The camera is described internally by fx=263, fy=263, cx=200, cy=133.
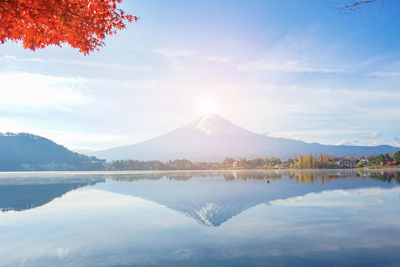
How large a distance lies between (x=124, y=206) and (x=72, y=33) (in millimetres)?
11373

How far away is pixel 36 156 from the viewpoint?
14800 cm

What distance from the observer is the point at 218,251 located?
7.34 meters

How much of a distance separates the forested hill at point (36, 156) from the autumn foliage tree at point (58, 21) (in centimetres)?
15161

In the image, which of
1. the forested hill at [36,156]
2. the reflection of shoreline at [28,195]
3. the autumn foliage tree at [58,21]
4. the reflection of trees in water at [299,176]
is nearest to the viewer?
the autumn foliage tree at [58,21]

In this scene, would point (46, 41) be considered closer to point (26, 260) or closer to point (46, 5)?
point (46, 5)

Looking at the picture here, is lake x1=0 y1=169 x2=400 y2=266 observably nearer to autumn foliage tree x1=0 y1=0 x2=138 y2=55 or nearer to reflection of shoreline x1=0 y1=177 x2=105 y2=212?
reflection of shoreline x1=0 y1=177 x2=105 y2=212

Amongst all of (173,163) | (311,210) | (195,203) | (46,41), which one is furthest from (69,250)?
(173,163)

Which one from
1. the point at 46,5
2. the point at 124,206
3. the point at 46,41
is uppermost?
the point at 46,5

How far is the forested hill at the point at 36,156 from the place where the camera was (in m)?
140

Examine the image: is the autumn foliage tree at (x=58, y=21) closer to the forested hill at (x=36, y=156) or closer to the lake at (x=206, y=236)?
the lake at (x=206, y=236)

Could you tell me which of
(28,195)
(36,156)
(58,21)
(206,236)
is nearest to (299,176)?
(28,195)

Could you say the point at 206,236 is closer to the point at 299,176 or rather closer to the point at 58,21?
the point at 58,21

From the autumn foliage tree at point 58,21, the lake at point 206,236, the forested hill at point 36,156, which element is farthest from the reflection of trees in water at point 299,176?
the forested hill at point 36,156

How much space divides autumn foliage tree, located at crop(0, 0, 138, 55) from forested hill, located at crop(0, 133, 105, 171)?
152 meters
